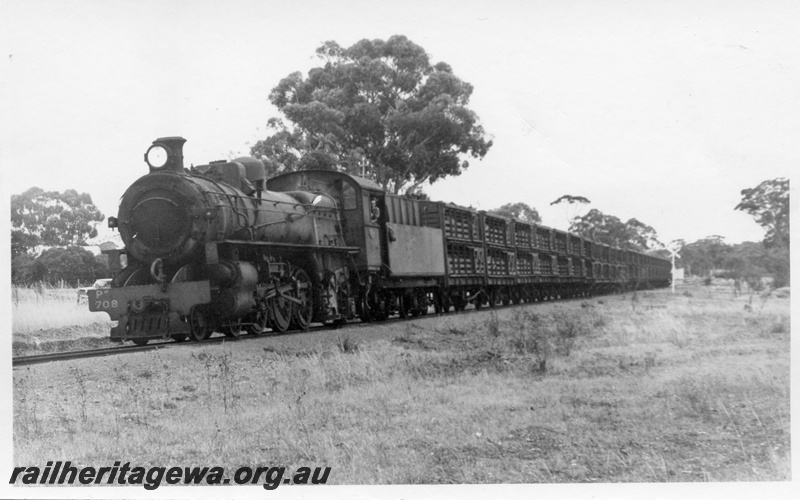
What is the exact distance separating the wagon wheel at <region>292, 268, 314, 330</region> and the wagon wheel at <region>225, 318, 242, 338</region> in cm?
181

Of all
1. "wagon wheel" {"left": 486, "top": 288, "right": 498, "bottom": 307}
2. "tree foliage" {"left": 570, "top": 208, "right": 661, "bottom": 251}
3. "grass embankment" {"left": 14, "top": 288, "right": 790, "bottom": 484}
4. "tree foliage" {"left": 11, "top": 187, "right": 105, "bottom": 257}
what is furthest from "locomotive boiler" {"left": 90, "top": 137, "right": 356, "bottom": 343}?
"tree foliage" {"left": 570, "top": 208, "right": 661, "bottom": 251}

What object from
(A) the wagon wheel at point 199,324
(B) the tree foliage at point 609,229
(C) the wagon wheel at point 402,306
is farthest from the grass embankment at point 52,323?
(B) the tree foliage at point 609,229

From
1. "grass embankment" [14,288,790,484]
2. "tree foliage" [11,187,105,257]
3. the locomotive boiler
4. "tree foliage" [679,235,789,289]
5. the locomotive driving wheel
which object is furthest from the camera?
"tree foliage" [679,235,789,289]

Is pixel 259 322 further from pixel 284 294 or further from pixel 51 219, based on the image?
pixel 51 219

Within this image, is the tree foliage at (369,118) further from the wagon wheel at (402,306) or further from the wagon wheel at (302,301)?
the wagon wheel at (302,301)

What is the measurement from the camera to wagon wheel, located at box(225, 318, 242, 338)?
12.8m

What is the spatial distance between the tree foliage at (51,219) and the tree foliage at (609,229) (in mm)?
→ 25460

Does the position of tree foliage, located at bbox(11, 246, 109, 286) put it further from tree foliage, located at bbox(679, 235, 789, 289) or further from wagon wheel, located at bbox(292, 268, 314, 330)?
tree foliage, located at bbox(679, 235, 789, 289)

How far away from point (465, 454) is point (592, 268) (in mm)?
34592

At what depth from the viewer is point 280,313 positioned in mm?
14156

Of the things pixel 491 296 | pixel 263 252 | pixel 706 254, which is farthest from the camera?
pixel 491 296

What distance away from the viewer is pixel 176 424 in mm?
7984

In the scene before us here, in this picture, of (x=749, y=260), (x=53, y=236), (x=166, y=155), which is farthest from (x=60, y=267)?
(x=749, y=260)

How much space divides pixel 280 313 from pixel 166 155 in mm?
3681
